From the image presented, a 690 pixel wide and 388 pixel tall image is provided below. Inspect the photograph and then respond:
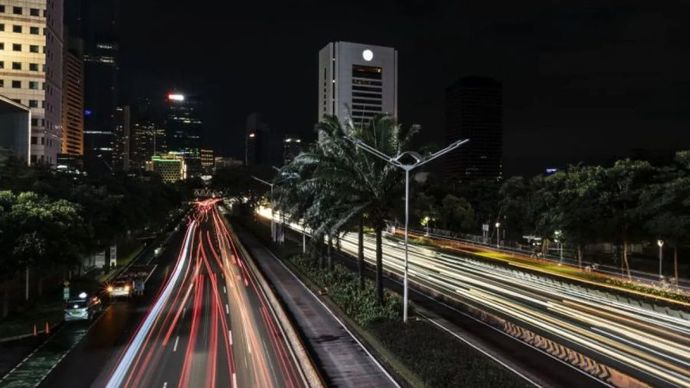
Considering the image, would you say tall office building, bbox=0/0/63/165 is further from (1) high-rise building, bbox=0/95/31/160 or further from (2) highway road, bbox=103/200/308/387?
(2) highway road, bbox=103/200/308/387

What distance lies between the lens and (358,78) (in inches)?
6565

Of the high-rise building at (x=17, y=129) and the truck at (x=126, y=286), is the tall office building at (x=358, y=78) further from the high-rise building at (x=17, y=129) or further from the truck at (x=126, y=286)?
the truck at (x=126, y=286)

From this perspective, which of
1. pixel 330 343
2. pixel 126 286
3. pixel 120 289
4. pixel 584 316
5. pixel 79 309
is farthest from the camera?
pixel 126 286

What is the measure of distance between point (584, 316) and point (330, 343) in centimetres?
1191

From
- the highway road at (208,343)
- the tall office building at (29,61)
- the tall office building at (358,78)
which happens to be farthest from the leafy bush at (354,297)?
the tall office building at (358,78)

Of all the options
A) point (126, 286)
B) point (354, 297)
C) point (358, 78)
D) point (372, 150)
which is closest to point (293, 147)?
point (126, 286)

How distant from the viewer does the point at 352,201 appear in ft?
90.5

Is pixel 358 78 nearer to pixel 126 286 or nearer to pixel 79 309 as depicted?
pixel 126 286

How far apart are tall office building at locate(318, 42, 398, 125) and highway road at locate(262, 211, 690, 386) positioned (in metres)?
123

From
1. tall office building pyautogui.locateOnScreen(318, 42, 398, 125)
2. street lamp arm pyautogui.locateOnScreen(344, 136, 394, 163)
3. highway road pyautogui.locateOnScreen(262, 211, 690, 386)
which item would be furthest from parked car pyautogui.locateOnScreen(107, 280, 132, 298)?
tall office building pyautogui.locateOnScreen(318, 42, 398, 125)

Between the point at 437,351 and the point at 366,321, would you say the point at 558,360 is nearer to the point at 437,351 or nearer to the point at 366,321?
the point at 437,351

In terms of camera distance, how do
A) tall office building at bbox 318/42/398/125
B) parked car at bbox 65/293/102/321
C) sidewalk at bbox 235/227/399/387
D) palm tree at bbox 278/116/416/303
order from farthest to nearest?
tall office building at bbox 318/42/398/125 < parked car at bbox 65/293/102/321 < palm tree at bbox 278/116/416/303 < sidewalk at bbox 235/227/399/387

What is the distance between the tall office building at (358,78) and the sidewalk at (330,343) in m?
128

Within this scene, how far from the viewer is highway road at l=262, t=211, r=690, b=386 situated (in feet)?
63.4
